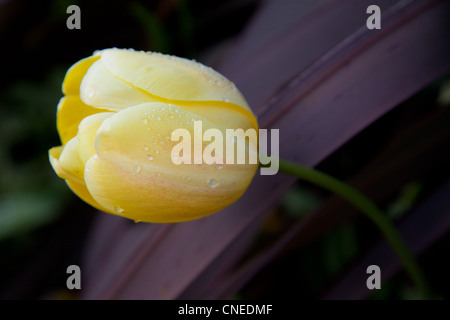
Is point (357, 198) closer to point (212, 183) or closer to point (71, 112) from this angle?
point (212, 183)

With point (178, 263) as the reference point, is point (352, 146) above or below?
above

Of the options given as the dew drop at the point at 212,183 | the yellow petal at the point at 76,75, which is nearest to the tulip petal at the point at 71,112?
the yellow petal at the point at 76,75

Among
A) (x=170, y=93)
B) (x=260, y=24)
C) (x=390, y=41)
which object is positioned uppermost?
(x=260, y=24)

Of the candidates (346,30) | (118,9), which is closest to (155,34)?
(118,9)

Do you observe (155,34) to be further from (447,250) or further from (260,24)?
(447,250)

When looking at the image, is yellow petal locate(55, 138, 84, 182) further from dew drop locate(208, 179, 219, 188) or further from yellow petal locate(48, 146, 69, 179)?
dew drop locate(208, 179, 219, 188)

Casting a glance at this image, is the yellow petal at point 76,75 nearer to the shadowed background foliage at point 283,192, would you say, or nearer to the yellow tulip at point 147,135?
the yellow tulip at point 147,135

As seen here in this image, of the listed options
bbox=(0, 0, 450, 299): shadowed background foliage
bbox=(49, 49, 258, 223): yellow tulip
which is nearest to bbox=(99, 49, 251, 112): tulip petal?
bbox=(49, 49, 258, 223): yellow tulip
